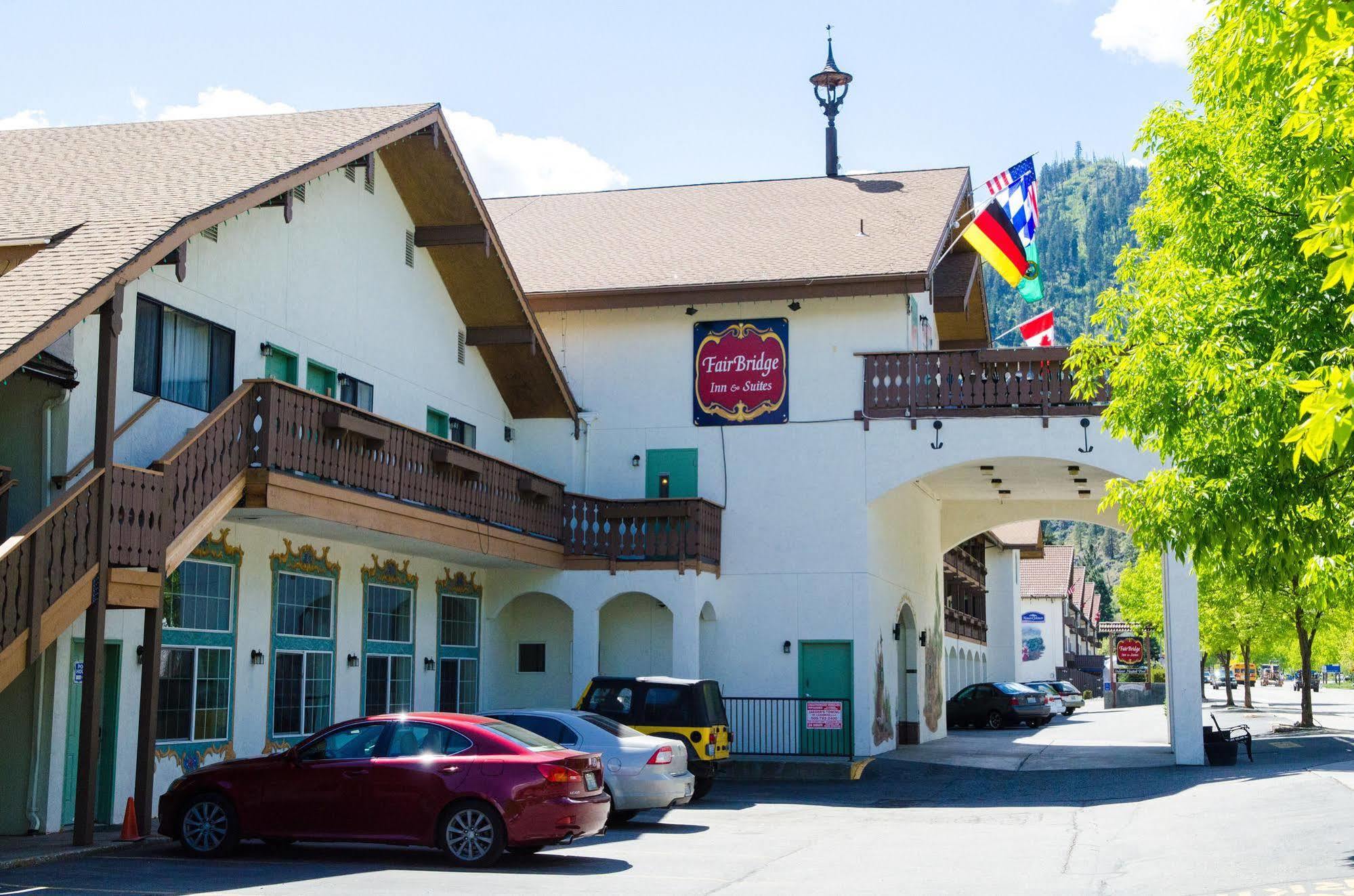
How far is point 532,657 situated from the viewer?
28.2 m

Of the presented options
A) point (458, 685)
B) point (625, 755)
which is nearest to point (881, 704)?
point (458, 685)

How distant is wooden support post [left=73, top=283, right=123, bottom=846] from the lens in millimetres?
14344

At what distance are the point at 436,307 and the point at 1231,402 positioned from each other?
51.2ft

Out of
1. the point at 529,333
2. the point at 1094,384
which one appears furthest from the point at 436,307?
the point at 1094,384

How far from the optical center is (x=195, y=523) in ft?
52.1

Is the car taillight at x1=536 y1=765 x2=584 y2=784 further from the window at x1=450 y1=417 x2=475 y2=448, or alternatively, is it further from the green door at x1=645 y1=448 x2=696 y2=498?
the green door at x1=645 y1=448 x2=696 y2=498

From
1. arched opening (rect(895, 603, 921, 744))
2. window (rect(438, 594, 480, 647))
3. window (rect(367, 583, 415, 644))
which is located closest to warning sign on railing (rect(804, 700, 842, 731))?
arched opening (rect(895, 603, 921, 744))

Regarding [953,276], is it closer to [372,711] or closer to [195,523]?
[372,711]

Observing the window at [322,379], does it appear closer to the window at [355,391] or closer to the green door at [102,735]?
the window at [355,391]

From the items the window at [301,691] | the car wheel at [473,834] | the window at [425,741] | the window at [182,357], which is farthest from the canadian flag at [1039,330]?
the car wheel at [473,834]

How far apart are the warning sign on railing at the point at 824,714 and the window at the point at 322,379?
10.7 meters

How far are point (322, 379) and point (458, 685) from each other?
7.06 metres

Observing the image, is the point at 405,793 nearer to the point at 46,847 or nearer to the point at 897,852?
the point at 46,847

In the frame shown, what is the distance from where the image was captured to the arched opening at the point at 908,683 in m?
33.1
